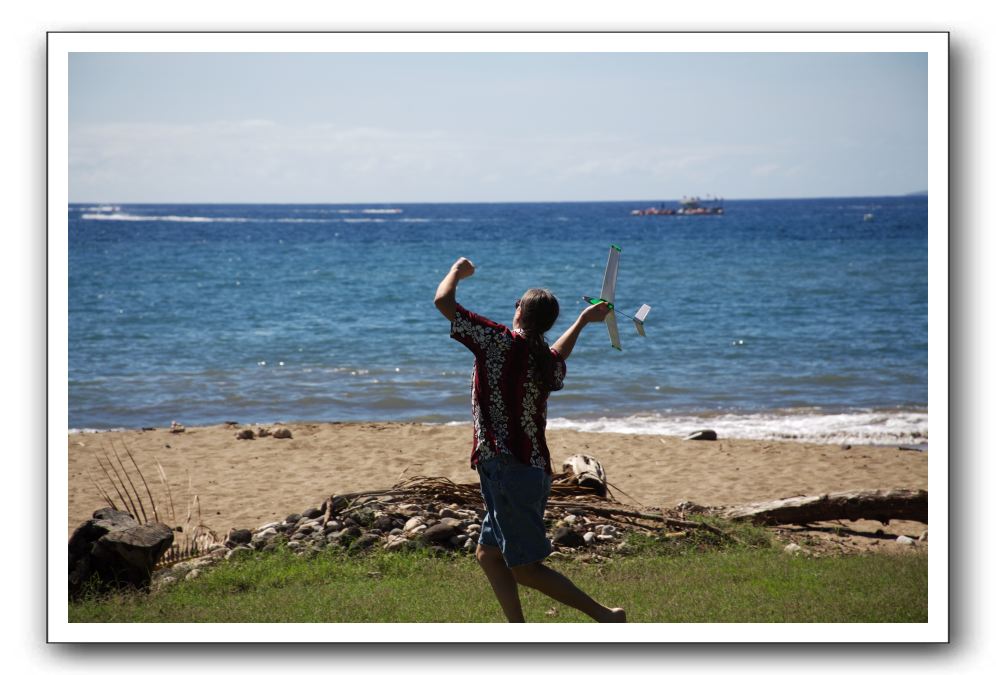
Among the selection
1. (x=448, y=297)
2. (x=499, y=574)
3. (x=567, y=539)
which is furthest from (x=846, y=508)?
(x=448, y=297)


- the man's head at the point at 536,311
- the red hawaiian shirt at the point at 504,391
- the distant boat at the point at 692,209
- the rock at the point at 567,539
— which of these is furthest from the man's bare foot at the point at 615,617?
the distant boat at the point at 692,209

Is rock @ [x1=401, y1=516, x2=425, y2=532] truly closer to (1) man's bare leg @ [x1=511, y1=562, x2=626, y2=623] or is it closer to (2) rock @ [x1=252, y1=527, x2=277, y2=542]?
(2) rock @ [x1=252, y1=527, x2=277, y2=542]

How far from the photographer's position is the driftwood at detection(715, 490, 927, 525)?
7.87 m

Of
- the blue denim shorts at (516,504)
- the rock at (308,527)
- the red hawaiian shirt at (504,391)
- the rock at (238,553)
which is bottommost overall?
the rock at (238,553)

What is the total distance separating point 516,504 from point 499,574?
16.5 inches

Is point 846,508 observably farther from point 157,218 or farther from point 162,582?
point 157,218

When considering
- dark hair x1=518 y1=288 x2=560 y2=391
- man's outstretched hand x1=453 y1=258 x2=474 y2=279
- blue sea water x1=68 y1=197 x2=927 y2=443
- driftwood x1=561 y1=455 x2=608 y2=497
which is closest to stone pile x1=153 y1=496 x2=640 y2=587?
driftwood x1=561 y1=455 x2=608 y2=497

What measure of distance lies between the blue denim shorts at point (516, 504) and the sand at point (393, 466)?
419 cm

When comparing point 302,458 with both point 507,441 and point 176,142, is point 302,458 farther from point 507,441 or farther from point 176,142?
point 507,441

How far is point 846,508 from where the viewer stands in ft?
25.9

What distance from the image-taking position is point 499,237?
61281 mm

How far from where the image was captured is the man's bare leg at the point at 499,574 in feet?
15.2

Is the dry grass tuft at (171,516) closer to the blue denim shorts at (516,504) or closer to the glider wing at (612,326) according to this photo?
the blue denim shorts at (516,504)
